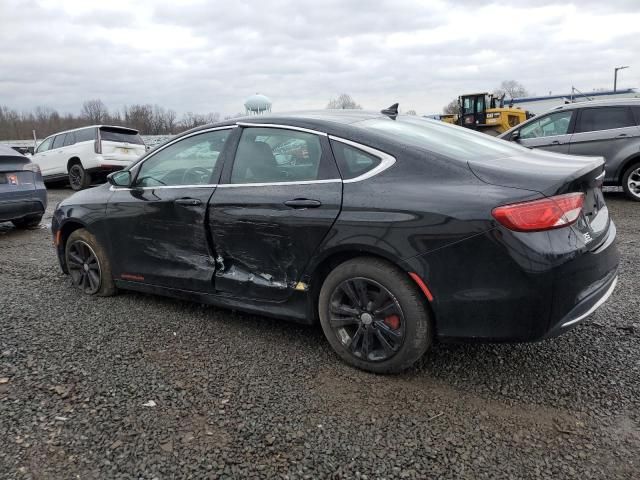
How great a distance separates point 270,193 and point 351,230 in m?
0.66

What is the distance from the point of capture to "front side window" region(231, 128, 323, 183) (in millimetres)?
3143

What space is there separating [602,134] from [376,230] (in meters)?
7.67

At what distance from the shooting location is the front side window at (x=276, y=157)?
10.3 feet

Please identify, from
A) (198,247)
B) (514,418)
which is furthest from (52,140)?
(514,418)

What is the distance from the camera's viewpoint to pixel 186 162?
3.83 m

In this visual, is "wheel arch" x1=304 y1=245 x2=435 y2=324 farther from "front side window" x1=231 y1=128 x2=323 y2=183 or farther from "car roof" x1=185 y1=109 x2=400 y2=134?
"car roof" x1=185 y1=109 x2=400 y2=134

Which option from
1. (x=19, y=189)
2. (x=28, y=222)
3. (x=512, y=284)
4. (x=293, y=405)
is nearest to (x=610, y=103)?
(x=512, y=284)

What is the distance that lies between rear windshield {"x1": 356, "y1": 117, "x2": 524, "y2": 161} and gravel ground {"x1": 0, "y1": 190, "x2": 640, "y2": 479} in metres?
1.25

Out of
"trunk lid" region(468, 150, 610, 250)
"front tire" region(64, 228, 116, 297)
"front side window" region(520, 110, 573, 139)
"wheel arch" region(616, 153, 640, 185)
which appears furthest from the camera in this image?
"front side window" region(520, 110, 573, 139)

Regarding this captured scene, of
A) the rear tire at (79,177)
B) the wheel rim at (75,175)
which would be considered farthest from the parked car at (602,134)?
the wheel rim at (75,175)

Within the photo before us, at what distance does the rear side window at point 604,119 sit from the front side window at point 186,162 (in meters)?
7.59

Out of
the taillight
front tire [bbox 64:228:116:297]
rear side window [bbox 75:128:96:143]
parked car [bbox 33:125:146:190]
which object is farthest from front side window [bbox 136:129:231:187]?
rear side window [bbox 75:128:96:143]

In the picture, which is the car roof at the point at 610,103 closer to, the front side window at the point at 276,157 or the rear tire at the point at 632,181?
the rear tire at the point at 632,181

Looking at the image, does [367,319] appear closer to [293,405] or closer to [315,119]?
[293,405]
